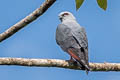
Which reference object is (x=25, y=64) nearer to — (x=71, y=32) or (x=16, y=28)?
(x=16, y=28)

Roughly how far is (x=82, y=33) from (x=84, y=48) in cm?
53

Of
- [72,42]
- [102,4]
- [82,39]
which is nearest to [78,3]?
[102,4]

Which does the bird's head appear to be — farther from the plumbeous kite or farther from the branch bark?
the branch bark

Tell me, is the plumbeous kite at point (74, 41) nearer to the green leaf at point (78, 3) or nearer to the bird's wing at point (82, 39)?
the bird's wing at point (82, 39)

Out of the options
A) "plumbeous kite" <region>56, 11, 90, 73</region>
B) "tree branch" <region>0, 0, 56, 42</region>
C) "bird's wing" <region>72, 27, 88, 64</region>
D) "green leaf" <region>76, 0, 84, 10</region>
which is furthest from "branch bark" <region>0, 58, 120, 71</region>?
"green leaf" <region>76, 0, 84, 10</region>

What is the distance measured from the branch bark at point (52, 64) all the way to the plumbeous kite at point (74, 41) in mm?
176

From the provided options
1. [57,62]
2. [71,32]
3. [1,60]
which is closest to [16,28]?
[1,60]

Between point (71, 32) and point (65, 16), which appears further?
point (65, 16)

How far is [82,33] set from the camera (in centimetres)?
533

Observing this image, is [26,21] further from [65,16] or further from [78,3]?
[65,16]

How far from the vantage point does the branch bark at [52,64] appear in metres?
3.39

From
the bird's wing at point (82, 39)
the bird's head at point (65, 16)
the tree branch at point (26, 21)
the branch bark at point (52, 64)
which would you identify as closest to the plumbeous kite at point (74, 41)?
the bird's wing at point (82, 39)

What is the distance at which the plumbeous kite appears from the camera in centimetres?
452

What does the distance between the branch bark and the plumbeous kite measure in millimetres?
176
